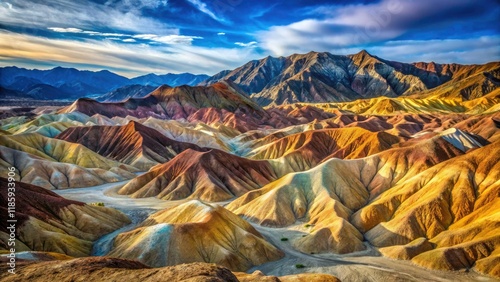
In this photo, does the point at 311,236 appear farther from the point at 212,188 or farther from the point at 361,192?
the point at 212,188

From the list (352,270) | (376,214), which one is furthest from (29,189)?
(376,214)

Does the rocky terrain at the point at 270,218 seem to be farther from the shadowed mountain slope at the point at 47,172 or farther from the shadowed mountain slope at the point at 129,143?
the shadowed mountain slope at the point at 129,143

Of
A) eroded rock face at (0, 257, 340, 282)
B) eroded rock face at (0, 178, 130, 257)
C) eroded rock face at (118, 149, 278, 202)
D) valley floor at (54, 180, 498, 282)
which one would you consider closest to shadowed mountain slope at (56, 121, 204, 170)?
eroded rock face at (118, 149, 278, 202)

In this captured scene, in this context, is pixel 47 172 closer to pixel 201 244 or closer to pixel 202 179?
pixel 202 179

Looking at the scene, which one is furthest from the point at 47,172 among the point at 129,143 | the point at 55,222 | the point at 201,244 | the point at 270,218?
the point at 201,244

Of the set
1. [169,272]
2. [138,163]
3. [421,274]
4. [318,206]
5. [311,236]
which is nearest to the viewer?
[169,272]

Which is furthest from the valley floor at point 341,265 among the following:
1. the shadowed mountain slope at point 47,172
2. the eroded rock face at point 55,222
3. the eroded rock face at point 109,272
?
the shadowed mountain slope at point 47,172
